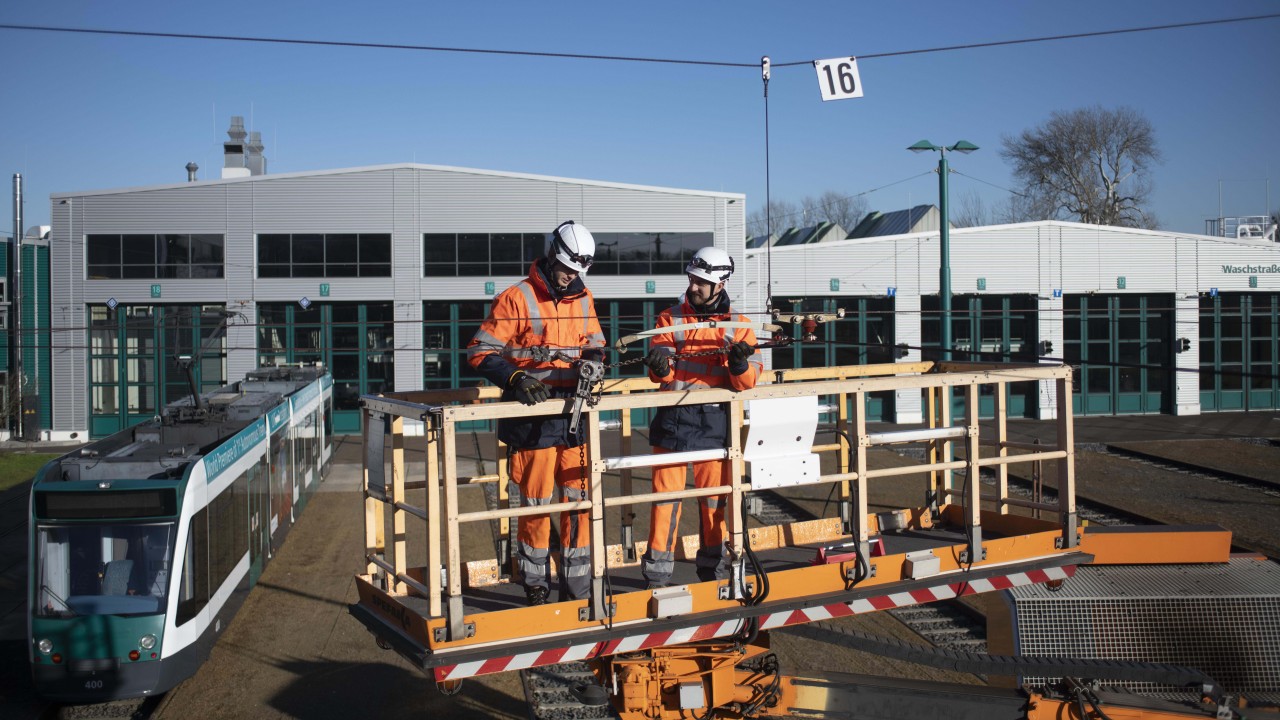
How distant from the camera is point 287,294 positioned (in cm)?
2883

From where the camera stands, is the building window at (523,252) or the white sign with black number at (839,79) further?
the building window at (523,252)

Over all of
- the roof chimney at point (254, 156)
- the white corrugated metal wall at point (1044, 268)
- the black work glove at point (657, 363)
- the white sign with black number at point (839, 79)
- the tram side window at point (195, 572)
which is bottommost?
the tram side window at point (195, 572)

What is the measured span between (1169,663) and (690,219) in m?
24.4

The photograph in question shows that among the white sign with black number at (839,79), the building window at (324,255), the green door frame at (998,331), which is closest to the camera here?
the white sign with black number at (839,79)

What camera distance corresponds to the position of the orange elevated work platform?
4.84 m

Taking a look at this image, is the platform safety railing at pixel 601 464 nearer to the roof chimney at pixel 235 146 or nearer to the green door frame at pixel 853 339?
the green door frame at pixel 853 339

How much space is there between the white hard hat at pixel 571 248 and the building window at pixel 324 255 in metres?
24.2

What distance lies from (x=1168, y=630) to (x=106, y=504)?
27.1 feet

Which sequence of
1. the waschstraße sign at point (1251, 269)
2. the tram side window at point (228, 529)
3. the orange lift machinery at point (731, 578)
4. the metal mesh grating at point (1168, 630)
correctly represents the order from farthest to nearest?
the waschstraße sign at point (1251, 269)
the tram side window at point (228, 529)
the metal mesh grating at point (1168, 630)
the orange lift machinery at point (731, 578)

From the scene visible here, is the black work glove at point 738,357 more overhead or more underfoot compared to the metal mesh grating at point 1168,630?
more overhead

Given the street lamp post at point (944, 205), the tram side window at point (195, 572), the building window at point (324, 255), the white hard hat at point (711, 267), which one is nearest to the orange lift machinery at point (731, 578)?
the white hard hat at point (711, 267)

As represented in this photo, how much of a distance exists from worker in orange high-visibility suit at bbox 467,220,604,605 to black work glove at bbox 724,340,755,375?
27.6 inches

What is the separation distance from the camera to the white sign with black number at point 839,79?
13648mm

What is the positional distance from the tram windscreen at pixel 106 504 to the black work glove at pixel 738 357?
5978 mm
